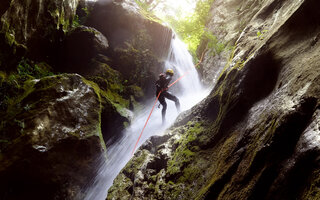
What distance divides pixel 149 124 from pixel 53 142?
4783 mm

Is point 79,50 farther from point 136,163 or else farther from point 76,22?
point 136,163

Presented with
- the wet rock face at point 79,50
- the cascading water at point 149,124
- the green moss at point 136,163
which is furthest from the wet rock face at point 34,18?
the green moss at point 136,163

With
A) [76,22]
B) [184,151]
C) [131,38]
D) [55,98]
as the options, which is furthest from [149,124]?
[76,22]

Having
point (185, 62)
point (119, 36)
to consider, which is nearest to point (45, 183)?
point (119, 36)

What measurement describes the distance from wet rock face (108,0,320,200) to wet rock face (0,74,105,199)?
1.72 metres

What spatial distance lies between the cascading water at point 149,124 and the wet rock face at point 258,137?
190 cm

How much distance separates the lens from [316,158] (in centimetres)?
150

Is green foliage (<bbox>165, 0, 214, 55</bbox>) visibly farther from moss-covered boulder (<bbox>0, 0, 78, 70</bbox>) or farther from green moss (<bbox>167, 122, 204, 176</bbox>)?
green moss (<bbox>167, 122, 204, 176</bbox>)

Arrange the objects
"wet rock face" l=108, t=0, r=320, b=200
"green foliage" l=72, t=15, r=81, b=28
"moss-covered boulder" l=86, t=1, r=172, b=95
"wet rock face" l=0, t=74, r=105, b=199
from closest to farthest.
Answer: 1. "wet rock face" l=108, t=0, r=320, b=200
2. "wet rock face" l=0, t=74, r=105, b=199
3. "green foliage" l=72, t=15, r=81, b=28
4. "moss-covered boulder" l=86, t=1, r=172, b=95

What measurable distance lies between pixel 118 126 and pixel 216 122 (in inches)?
192

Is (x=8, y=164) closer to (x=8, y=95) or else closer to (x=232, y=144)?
(x=8, y=95)

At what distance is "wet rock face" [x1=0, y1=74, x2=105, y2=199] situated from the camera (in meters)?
4.40

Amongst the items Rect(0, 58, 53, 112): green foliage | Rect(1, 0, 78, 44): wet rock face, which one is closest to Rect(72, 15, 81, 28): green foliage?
Rect(1, 0, 78, 44): wet rock face

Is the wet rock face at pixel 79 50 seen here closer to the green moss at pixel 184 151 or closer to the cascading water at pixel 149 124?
the cascading water at pixel 149 124
